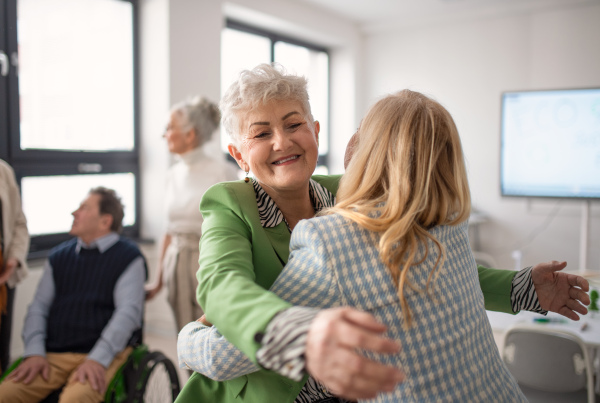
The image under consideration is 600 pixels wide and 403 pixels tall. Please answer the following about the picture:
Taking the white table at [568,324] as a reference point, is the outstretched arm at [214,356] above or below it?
above

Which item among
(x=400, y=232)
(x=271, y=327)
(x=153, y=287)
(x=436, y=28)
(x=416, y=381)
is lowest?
(x=153, y=287)

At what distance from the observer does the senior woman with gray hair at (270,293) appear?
0.61 meters

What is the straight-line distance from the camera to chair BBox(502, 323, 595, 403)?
2.04 m

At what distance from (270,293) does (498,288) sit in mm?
708

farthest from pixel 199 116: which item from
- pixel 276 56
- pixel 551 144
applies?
pixel 551 144

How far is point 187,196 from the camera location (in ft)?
10.0

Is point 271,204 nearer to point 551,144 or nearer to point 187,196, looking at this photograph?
point 187,196

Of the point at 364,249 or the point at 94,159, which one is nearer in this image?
the point at 364,249

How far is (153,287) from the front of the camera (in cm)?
278

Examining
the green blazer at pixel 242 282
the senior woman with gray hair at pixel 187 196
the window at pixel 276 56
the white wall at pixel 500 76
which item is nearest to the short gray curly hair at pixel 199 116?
the senior woman with gray hair at pixel 187 196

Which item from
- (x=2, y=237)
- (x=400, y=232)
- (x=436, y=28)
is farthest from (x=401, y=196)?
(x=436, y=28)

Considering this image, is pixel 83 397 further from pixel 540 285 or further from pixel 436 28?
pixel 436 28

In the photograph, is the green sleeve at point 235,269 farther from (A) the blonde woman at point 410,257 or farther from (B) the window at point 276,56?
(B) the window at point 276,56

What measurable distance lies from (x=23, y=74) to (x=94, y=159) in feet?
2.76
